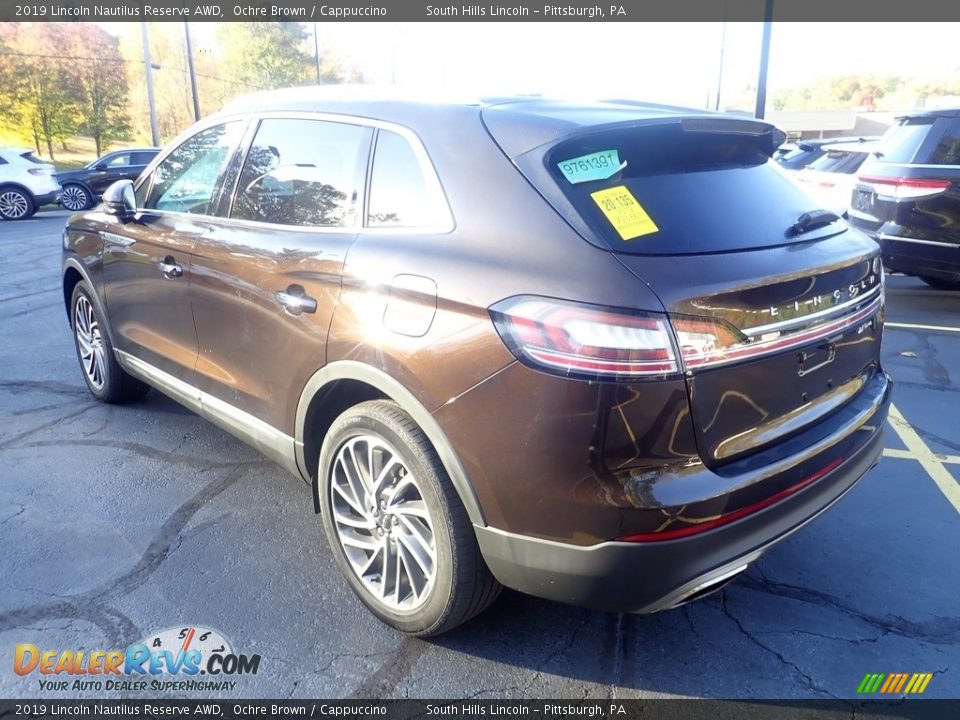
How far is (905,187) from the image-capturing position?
282 inches

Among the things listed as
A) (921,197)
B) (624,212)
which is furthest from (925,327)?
(624,212)

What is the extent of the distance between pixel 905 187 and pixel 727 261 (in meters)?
6.19

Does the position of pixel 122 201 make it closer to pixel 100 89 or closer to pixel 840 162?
pixel 840 162

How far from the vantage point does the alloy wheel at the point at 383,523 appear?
99.3 inches

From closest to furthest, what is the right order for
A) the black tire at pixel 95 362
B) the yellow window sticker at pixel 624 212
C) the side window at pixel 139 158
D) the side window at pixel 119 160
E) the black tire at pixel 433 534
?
the yellow window sticker at pixel 624 212 < the black tire at pixel 433 534 < the black tire at pixel 95 362 < the side window at pixel 119 160 < the side window at pixel 139 158

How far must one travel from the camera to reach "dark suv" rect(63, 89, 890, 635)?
2.03 m

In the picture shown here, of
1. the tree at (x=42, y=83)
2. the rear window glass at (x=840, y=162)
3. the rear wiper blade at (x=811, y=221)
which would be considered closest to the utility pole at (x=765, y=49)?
the rear window glass at (x=840, y=162)

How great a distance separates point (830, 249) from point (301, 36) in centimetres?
5426

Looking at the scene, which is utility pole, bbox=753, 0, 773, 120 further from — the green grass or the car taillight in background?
the green grass

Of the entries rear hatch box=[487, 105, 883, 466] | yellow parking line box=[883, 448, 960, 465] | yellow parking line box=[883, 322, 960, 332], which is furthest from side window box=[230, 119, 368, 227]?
yellow parking line box=[883, 322, 960, 332]

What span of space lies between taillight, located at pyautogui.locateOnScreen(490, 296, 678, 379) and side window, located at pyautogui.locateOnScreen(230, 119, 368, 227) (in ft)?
3.43

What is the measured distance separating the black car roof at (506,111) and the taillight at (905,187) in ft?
17.5

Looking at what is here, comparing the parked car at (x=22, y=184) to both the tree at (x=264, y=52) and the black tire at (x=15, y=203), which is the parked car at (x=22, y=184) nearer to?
the black tire at (x=15, y=203)

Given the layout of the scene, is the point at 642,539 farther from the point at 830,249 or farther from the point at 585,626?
the point at 830,249
